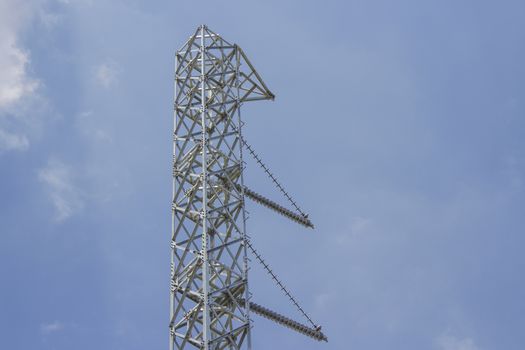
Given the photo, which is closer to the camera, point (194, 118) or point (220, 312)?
point (220, 312)

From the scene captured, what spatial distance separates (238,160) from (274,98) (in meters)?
10.6

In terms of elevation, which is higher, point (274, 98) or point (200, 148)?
point (274, 98)

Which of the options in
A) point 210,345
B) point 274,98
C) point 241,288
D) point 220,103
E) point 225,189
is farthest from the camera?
point 274,98

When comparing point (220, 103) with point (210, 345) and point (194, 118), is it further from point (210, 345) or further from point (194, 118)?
point (210, 345)

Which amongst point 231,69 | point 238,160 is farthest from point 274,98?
point 238,160

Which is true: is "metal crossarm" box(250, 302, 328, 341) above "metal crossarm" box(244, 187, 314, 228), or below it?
below

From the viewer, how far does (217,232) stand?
6881 centimetres

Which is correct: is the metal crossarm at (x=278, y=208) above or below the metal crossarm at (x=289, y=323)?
above

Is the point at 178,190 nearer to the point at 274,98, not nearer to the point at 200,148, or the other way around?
the point at 200,148

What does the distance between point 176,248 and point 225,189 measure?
5.01 m

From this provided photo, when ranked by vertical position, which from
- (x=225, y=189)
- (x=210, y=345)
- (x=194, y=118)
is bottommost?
(x=210, y=345)

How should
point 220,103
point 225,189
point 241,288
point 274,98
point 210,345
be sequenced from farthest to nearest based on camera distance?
point 274,98 → point 220,103 → point 225,189 → point 241,288 → point 210,345

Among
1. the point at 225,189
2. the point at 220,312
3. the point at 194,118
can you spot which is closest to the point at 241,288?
the point at 220,312

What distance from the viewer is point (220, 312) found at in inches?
2559
